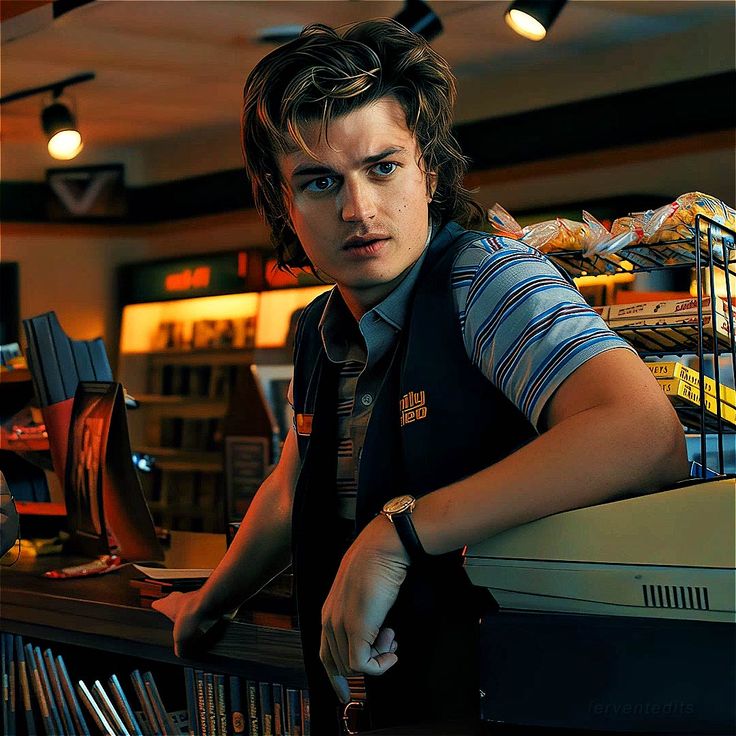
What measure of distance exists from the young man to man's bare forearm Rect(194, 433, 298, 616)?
0.49ft

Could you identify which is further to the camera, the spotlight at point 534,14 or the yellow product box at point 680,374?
the spotlight at point 534,14

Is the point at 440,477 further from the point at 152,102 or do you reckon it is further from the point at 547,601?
the point at 152,102

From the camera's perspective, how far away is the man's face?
1.12 metres

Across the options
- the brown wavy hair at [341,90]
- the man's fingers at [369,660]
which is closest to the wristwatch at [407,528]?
the man's fingers at [369,660]

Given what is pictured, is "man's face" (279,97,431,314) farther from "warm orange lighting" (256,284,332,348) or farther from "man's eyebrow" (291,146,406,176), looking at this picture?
"warm orange lighting" (256,284,332,348)

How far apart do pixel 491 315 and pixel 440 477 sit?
175mm

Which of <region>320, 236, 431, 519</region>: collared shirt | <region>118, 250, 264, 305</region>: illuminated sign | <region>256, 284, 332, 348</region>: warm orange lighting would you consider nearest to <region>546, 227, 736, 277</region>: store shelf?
<region>320, 236, 431, 519</region>: collared shirt

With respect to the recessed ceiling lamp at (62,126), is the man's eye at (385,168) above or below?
below

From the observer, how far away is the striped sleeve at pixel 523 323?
97cm

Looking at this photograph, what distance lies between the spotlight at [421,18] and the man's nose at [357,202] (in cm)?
364

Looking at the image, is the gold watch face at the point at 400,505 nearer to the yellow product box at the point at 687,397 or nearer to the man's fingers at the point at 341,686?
the man's fingers at the point at 341,686

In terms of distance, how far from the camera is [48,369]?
2.28m

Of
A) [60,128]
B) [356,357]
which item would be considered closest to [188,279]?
[60,128]

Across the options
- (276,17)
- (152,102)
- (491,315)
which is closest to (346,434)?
(491,315)
